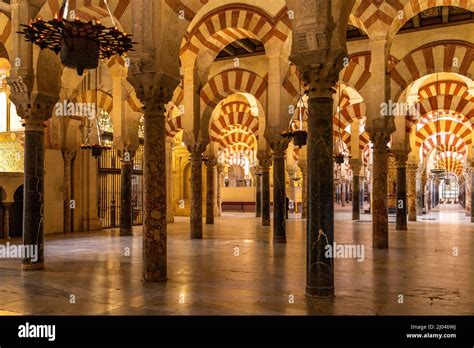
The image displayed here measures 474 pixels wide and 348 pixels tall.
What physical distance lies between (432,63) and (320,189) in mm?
5983

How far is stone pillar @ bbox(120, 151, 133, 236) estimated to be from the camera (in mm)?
8938

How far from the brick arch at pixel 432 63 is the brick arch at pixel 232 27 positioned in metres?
2.34

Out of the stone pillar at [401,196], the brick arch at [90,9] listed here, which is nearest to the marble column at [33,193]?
the brick arch at [90,9]

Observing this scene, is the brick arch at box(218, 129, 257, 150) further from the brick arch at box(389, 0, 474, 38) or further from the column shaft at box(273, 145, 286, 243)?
the brick arch at box(389, 0, 474, 38)

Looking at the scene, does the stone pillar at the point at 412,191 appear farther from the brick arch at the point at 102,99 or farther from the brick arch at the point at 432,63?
the brick arch at the point at 102,99

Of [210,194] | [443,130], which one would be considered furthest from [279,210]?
[443,130]

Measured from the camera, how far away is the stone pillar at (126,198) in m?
8.94

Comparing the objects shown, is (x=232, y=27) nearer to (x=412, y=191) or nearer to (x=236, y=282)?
(x=236, y=282)

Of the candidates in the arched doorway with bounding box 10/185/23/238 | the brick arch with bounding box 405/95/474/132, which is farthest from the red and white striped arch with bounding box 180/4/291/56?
the brick arch with bounding box 405/95/474/132

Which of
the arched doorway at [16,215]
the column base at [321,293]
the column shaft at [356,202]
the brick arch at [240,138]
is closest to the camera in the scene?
the column base at [321,293]

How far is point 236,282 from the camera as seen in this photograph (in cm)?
421

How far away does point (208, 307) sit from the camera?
3316mm
